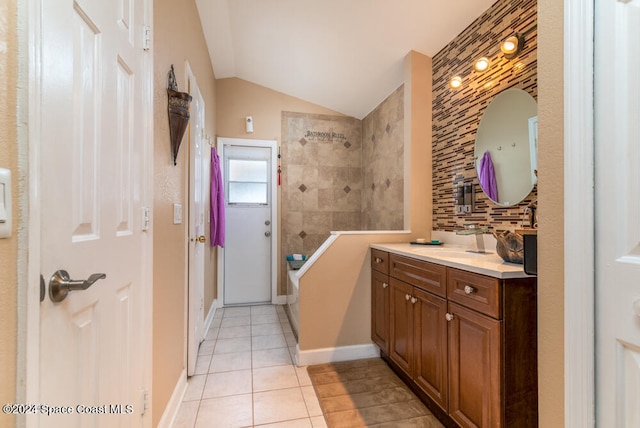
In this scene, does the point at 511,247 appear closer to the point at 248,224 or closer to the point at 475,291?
the point at 475,291

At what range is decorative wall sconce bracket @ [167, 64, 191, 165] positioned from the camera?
1499 mm

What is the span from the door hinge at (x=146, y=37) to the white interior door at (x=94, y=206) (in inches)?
1.0

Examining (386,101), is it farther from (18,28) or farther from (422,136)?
(18,28)

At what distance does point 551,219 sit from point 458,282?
0.62 metres

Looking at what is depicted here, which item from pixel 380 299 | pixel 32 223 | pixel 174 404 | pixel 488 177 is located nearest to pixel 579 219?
pixel 488 177

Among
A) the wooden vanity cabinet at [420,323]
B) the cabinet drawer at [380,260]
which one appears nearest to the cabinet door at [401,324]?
the wooden vanity cabinet at [420,323]

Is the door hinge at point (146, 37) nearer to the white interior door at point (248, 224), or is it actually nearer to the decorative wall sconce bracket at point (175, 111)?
the decorative wall sconce bracket at point (175, 111)

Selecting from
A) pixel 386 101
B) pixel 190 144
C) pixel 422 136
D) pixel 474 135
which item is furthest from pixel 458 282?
pixel 386 101

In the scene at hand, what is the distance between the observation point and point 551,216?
2.74 ft

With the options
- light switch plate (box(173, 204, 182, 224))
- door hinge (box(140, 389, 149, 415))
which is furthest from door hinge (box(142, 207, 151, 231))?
door hinge (box(140, 389, 149, 415))

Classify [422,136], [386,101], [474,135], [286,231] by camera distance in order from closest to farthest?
[474,135] < [422,136] < [386,101] < [286,231]

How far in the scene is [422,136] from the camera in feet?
8.06

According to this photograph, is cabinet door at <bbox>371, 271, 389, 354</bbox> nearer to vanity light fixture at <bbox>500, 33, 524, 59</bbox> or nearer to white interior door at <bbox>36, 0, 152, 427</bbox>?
white interior door at <bbox>36, 0, 152, 427</bbox>

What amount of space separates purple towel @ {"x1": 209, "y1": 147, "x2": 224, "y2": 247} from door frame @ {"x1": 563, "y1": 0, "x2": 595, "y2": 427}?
2954mm
